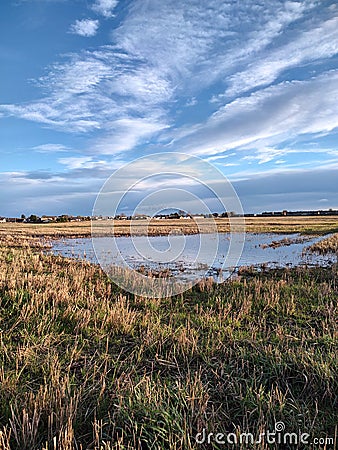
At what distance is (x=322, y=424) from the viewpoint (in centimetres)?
374

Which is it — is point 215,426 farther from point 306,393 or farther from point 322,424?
point 306,393

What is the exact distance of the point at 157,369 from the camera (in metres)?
5.25

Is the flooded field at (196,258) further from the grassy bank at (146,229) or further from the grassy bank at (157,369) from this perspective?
the grassy bank at (146,229)

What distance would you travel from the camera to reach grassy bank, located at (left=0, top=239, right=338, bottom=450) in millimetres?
3645

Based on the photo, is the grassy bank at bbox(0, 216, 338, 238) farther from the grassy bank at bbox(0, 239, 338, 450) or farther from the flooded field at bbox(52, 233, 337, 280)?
the grassy bank at bbox(0, 239, 338, 450)

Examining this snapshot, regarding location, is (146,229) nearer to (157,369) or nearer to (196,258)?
(196,258)

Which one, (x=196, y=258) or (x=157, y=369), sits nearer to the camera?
(x=157, y=369)

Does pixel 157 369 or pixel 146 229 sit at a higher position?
pixel 146 229

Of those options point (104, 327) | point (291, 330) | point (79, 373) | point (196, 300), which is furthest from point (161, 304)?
point (79, 373)

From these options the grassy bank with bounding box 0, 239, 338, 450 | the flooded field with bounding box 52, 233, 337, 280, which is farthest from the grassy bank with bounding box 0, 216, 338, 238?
the grassy bank with bounding box 0, 239, 338, 450

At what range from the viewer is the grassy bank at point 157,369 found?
3645 mm

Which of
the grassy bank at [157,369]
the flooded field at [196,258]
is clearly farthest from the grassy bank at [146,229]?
the grassy bank at [157,369]

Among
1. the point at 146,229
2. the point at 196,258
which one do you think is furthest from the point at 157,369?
the point at 146,229

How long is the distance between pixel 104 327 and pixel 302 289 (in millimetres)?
6450
